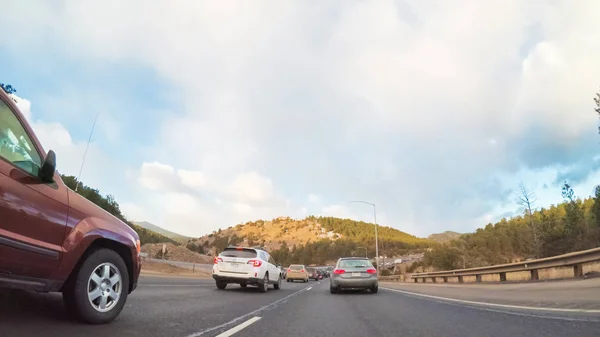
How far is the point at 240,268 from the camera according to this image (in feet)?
49.6

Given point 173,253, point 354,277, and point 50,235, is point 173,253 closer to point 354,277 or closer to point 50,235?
point 354,277

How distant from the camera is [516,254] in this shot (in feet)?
278

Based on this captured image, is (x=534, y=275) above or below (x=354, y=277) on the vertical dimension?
above

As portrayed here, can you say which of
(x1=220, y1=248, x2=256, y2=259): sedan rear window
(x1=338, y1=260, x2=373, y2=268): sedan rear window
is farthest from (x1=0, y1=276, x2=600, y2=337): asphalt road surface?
(x1=338, y1=260, x2=373, y2=268): sedan rear window

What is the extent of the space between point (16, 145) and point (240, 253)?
1192 cm

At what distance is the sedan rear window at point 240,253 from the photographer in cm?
1541

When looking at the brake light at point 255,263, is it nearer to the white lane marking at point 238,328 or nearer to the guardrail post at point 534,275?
the white lane marking at point 238,328

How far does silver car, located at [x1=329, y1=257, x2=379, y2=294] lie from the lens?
16125 mm

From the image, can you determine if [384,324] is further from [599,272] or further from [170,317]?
[599,272]

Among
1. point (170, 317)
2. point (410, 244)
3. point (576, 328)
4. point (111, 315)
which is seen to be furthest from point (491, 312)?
point (410, 244)

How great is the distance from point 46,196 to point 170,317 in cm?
273

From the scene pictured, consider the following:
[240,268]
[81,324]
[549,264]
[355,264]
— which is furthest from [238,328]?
[549,264]

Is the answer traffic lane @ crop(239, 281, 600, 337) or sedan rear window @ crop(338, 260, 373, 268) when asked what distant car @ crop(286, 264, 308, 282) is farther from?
traffic lane @ crop(239, 281, 600, 337)

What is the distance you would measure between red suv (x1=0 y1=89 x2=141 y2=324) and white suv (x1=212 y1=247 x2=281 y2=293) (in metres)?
10.2
